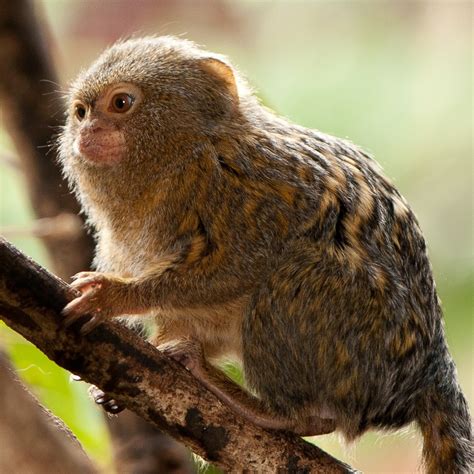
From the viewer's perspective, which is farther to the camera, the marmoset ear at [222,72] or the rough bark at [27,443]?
the marmoset ear at [222,72]

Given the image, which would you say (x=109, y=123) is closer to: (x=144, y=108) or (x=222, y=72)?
(x=144, y=108)

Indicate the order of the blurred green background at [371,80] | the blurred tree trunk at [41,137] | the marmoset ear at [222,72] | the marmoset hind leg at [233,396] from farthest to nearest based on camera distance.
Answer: the blurred green background at [371,80] → the blurred tree trunk at [41,137] → the marmoset ear at [222,72] → the marmoset hind leg at [233,396]

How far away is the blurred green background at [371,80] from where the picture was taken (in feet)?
19.4

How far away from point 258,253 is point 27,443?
1.62m

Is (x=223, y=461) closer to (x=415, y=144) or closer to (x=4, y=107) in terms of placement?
(x=4, y=107)

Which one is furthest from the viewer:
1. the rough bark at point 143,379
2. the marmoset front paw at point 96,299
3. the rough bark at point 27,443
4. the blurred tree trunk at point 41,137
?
the blurred tree trunk at point 41,137

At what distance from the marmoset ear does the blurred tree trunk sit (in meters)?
1.03

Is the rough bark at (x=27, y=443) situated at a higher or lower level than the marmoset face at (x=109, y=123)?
lower

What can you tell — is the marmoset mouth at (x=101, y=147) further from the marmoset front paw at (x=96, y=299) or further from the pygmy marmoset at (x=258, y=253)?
the marmoset front paw at (x=96, y=299)

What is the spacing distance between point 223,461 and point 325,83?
466cm

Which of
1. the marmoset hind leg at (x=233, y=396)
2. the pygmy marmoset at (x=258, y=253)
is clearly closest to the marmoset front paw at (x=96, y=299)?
the pygmy marmoset at (x=258, y=253)

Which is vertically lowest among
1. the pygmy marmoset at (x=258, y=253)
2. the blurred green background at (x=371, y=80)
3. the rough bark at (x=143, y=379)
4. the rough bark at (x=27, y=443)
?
the rough bark at (x=27, y=443)

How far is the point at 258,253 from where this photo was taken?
2.79m

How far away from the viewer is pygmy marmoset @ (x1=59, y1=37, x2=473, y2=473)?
2750 mm
